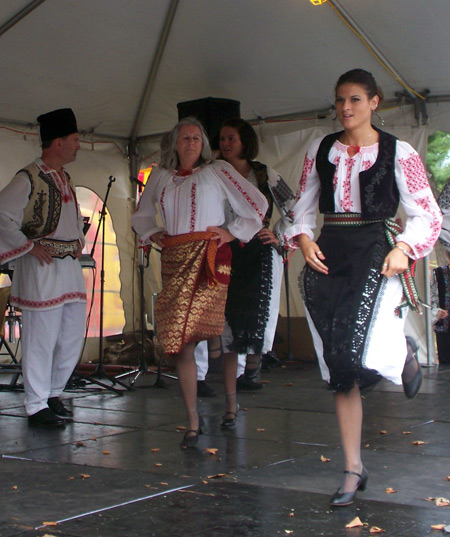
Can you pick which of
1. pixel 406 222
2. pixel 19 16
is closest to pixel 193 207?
pixel 406 222

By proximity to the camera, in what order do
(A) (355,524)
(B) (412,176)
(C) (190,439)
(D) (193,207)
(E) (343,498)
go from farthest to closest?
(D) (193,207), (C) (190,439), (B) (412,176), (E) (343,498), (A) (355,524)

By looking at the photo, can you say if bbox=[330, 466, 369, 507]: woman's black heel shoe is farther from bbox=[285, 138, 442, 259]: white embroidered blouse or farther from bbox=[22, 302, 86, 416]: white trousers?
bbox=[22, 302, 86, 416]: white trousers

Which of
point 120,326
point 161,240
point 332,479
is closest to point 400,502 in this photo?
point 332,479

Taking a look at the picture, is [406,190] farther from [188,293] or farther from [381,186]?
[188,293]

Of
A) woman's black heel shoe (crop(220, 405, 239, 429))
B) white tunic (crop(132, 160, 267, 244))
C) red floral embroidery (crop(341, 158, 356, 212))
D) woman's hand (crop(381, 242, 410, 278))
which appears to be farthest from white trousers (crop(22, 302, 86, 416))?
woman's hand (crop(381, 242, 410, 278))

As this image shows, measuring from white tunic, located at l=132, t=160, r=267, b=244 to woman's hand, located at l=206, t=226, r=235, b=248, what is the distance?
0.03m

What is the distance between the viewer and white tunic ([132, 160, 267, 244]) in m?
3.90

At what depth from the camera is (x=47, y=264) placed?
4.60m

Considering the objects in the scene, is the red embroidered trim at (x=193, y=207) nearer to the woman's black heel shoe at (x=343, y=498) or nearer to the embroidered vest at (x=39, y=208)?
the embroidered vest at (x=39, y=208)

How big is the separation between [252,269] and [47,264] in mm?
1188

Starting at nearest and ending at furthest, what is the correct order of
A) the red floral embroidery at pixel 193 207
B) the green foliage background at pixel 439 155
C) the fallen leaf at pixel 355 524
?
the fallen leaf at pixel 355 524
the red floral embroidery at pixel 193 207
the green foliage background at pixel 439 155

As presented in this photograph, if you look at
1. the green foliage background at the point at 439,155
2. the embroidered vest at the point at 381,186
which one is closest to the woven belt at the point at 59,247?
the embroidered vest at the point at 381,186

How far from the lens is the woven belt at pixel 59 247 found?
182 inches

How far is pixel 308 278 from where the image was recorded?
290 centimetres
